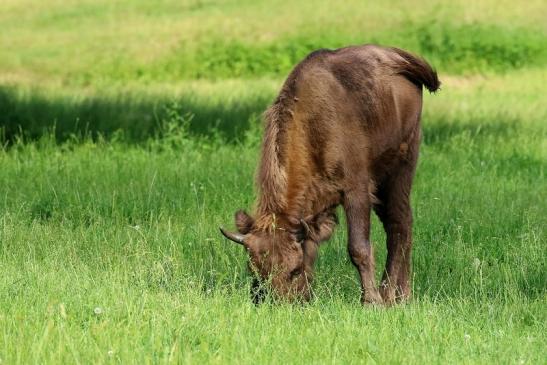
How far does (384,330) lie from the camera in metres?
6.32

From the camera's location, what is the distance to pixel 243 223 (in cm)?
733

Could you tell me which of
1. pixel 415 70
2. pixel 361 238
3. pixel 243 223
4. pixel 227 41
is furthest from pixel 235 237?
pixel 227 41

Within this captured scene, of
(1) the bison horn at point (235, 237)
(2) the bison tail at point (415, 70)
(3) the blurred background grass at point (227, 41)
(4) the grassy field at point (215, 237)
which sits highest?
(2) the bison tail at point (415, 70)

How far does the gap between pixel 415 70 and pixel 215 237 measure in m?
2.12

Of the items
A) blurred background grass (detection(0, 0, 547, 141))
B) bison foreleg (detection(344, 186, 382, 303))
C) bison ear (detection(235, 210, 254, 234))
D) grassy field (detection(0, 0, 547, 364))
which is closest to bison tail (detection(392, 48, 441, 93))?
bison foreleg (detection(344, 186, 382, 303))

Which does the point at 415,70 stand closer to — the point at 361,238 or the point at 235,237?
the point at 361,238

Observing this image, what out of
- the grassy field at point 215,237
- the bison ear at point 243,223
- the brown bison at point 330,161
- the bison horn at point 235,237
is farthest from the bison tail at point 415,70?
the bison horn at point 235,237

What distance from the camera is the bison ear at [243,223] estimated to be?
7324 millimetres

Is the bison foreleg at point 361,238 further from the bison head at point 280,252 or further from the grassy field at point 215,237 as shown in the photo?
the bison head at point 280,252

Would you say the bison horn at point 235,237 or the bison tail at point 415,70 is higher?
the bison tail at point 415,70

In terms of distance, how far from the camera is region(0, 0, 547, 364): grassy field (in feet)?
19.9

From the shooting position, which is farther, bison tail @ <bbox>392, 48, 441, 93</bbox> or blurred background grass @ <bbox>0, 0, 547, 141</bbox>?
blurred background grass @ <bbox>0, 0, 547, 141</bbox>

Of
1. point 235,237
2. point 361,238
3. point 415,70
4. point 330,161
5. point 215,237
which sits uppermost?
point 415,70

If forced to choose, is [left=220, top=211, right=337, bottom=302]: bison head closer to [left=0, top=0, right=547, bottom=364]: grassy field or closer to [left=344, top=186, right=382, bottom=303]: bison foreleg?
[left=0, top=0, right=547, bottom=364]: grassy field
